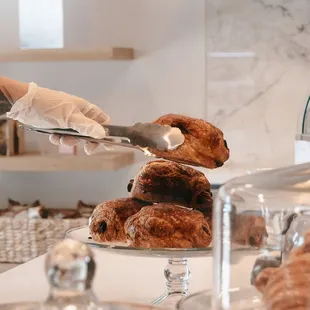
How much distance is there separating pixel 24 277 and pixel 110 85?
1.68 m

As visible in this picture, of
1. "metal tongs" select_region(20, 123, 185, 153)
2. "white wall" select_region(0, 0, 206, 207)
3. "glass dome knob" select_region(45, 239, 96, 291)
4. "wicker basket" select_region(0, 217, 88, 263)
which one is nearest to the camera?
"glass dome knob" select_region(45, 239, 96, 291)

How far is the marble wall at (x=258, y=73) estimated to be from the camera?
267 centimetres

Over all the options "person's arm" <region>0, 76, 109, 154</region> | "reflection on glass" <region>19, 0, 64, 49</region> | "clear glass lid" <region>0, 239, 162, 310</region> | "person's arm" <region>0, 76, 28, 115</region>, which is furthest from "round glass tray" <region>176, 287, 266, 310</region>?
"reflection on glass" <region>19, 0, 64, 49</region>

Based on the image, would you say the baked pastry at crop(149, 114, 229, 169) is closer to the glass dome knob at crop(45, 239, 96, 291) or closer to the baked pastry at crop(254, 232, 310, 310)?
the baked pastry at crop(254, 232, 310, 310)

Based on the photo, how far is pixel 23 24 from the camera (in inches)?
112

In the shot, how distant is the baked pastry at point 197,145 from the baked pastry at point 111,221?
0.13m

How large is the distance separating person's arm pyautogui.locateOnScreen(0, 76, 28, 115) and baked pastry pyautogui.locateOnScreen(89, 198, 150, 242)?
337 mm

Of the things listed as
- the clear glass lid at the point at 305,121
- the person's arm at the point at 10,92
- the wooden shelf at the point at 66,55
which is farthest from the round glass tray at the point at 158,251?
the wooden shelf at the point at 66,55

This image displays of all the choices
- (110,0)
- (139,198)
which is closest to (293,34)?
(110,0)

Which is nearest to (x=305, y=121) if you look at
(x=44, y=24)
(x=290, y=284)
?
(x=44, y=24)

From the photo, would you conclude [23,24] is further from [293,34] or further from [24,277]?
[24,277]

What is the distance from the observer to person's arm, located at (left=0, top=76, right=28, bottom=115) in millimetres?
1354

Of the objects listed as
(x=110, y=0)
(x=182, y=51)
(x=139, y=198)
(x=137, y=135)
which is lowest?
(x=139, y=198)

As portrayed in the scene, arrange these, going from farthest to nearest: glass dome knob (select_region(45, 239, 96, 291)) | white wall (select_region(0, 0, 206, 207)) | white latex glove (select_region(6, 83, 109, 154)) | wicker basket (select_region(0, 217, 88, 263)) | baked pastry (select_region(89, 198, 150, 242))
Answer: white wall (select_region(0, 0, 206, 207)) < wicker basket (select_region(0, 217, 88, 263)) < white latex glove (select_region(6, 83, 109, 154)) < baked pastry (select_region(89, 198, 150, 242)) < glass dome knob (select_region(45, 239, 96, 291))
